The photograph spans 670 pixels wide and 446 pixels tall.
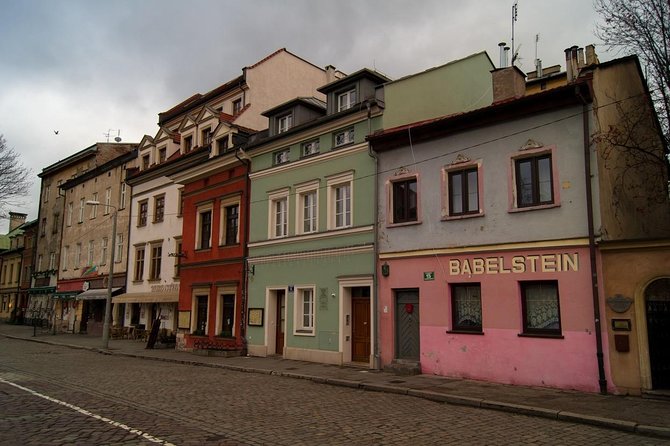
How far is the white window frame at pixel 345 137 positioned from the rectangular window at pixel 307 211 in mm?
2092

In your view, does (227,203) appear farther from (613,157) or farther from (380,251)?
(613,157)

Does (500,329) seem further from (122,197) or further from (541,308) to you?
(122,197)

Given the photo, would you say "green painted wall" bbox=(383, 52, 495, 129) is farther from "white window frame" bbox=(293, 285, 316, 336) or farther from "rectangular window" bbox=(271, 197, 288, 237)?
"white window frame" bbox=(293, 285, 316, 336)

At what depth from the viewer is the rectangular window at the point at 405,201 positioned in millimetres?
16250

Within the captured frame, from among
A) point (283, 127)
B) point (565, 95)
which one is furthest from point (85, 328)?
point (565, 95)

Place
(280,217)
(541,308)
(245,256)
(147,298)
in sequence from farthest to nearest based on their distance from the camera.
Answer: (147,298), (245,256), (280,217), (541,308)

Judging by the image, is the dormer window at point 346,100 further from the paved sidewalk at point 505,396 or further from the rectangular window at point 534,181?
the paved sidewalk at point 505,396

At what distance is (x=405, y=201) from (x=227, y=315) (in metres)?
10.9

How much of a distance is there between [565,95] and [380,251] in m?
7.14

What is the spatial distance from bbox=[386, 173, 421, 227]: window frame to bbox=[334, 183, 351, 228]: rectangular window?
203 cm

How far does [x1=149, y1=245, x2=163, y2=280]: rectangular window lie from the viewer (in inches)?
1186

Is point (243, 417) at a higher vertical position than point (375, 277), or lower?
lower

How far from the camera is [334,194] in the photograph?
18984 millimetres

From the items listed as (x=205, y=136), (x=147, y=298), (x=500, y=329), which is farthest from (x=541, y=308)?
(x=147, y=298)
